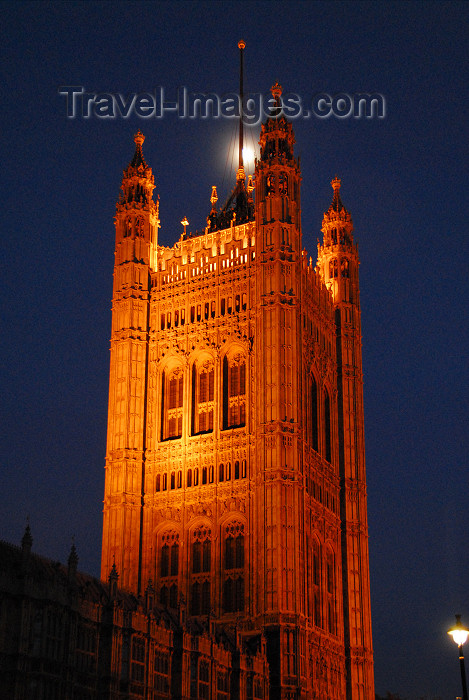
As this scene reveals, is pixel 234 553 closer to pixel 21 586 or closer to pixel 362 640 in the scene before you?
pixel 362 640

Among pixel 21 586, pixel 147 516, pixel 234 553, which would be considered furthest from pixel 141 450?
pixel 21 586

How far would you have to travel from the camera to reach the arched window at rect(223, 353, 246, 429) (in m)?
74.6

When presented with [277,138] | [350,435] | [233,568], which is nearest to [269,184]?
[277,138]

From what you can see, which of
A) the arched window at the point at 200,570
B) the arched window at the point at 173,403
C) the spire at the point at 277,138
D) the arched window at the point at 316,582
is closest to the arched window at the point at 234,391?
the arched window at the point at 173,403

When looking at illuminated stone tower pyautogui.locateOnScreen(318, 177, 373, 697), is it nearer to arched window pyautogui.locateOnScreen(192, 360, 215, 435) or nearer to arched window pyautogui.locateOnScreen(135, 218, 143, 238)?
arched window pyautogui.locateOnScreen(192, 360, 215, 435)

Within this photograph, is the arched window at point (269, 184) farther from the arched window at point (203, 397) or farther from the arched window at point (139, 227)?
the arched window at point (203, 397)

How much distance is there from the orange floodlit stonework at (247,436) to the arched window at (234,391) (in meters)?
0.09

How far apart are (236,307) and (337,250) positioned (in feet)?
44.3

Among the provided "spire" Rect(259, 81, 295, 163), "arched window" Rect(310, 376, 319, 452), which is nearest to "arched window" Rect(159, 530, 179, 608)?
"arched window" Rect(310, 376, 319, 452)

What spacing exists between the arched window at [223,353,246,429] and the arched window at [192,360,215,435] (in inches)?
38.2

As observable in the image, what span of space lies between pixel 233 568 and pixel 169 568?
4.74 metres

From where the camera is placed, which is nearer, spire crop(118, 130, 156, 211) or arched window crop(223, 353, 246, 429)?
arched window crop(223, 353, 246, 429)

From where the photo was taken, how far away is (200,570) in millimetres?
71875

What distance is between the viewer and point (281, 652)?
213ft
